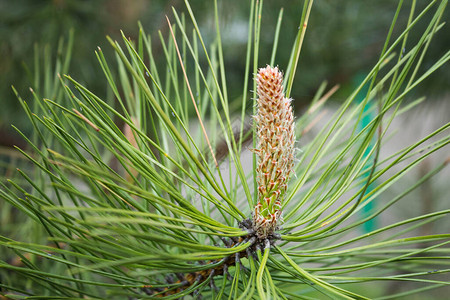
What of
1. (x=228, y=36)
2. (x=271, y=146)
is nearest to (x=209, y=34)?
(x=228, y=36)

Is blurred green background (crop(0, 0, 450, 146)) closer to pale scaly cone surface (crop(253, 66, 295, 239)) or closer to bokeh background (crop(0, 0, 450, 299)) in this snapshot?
bokeh background (crop(0, 0, 450, 299))

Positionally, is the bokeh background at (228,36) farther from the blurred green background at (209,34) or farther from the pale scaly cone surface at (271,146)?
the pale scaly cone surface at (271,146)

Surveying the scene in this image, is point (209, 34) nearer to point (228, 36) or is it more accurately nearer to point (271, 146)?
point (228, 36)

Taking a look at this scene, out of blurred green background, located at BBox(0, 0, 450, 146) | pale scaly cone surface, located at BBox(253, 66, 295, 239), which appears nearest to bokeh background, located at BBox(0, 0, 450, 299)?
blurred green background, located at BBox(0, 0, 450, 146)

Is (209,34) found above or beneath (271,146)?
above

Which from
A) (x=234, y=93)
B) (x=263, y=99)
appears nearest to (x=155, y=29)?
(x=234, y=93)

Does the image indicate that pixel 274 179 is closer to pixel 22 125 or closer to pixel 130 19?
pixel 130 19
